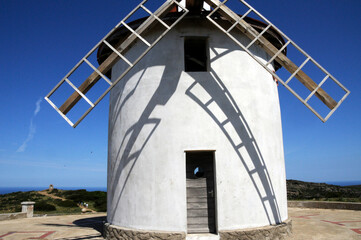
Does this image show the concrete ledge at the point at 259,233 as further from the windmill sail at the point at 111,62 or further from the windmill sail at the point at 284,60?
the windmill sail at the point at 111,62

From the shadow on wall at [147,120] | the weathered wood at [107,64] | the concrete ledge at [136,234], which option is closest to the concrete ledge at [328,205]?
the concrete ledge at [136,234]

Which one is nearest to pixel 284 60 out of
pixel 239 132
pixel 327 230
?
pixel 239 132

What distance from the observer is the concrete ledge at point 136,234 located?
21.2 feet

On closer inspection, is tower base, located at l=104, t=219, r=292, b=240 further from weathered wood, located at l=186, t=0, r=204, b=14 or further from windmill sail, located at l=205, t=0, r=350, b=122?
weathered wood, located at l=186, t=0, r=204, b=14

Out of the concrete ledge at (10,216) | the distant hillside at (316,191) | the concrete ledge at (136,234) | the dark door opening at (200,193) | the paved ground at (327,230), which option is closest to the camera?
the concrete ledge at (136,234)

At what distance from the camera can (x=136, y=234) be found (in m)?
6.74

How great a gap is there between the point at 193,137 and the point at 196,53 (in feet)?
12.1

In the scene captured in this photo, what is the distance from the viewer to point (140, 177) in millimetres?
7074

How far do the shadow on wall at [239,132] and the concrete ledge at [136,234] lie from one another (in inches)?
96.0

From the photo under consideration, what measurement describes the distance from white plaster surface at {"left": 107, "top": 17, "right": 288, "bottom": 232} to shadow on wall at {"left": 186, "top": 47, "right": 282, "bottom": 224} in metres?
0.03

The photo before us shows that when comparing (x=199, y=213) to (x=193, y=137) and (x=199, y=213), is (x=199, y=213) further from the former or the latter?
(x=193, y=137)

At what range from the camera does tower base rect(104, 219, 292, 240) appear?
21.3 ft

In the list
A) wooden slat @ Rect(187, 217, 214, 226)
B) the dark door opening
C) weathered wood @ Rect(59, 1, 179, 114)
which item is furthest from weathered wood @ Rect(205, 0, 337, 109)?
wooden slat @ Rect(187, 217, 214, 226)

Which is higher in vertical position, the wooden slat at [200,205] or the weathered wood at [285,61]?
the weathered wood at [285,61]
